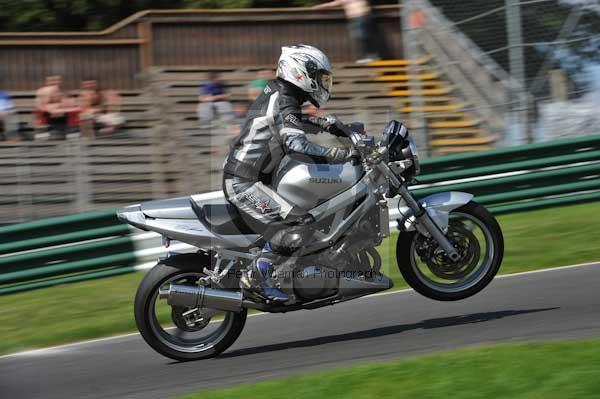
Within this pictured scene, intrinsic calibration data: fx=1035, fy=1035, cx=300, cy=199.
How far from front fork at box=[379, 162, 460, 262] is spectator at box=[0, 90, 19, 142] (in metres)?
8.09

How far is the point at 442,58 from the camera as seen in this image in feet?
46.3

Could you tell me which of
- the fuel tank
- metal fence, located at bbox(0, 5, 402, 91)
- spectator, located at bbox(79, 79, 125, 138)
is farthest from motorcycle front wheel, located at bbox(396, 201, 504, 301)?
metal fence, located at bbox(0, 5, 402, 91)

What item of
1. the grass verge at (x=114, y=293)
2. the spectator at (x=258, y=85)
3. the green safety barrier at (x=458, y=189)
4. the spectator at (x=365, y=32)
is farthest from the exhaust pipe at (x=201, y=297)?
the spectator at (x=365, y=32)

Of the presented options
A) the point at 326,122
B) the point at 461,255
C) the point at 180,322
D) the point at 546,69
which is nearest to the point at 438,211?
the point at 461,255

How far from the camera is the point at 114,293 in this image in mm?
9773

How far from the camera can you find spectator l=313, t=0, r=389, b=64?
16609 mm

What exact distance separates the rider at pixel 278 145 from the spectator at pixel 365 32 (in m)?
9.72

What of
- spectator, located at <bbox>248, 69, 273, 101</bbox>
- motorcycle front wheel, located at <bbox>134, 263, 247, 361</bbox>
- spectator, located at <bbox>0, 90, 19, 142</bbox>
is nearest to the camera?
motorcycle front wheel, located at <bbox>134, 263, 247, 361</bbox>

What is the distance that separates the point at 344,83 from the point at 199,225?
886cm

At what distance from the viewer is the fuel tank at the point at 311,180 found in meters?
6.73

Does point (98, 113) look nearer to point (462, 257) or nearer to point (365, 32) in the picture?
point (365, 32)

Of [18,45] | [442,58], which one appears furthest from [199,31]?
[442,58]

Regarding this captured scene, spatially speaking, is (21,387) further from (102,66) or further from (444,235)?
(102,66)

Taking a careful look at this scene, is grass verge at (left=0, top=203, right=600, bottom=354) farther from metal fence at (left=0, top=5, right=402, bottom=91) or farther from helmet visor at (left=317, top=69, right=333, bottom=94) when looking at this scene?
metal fence at (left=0, top=5, right=402, bottom=91)
